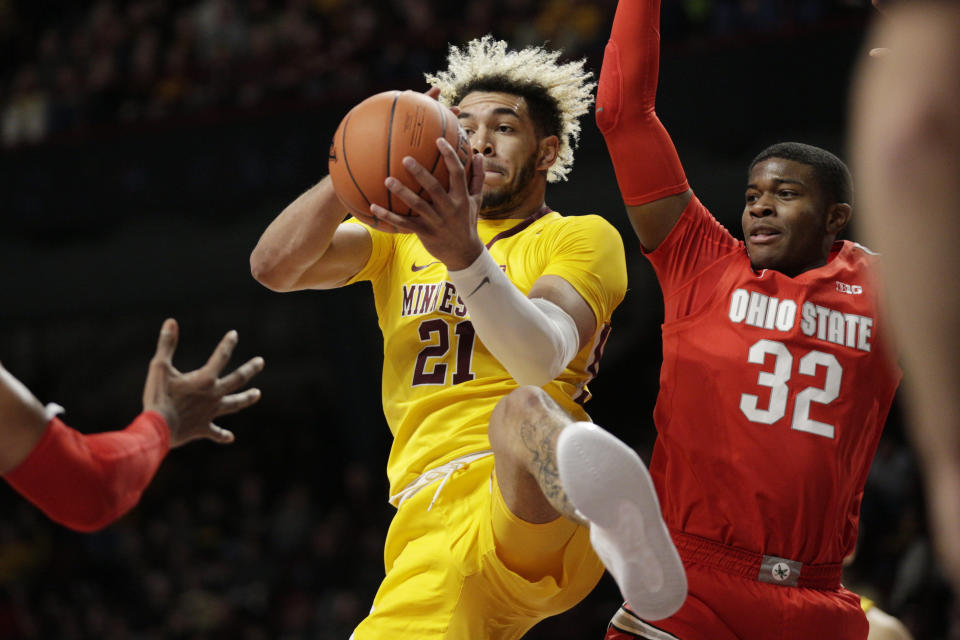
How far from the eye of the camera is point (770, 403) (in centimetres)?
312

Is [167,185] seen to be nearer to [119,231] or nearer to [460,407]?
[119,231]

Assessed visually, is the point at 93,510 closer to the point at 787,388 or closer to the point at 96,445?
the point at 96,445

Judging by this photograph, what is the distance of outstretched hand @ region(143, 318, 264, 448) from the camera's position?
9.66ft

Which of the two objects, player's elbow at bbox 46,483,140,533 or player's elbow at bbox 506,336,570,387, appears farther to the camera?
player's elbow at bbox 506,336,570,387

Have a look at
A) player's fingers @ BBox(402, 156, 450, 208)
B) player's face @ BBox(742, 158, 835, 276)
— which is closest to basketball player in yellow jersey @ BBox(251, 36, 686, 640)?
player's fingers @ BBox(402, 156, 450, 208)

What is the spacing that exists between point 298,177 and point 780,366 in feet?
26.9

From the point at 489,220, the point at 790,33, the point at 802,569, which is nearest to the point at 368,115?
the point at 489,220

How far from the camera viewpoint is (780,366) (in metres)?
3.14

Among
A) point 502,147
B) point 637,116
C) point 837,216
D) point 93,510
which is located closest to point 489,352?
point 502,147

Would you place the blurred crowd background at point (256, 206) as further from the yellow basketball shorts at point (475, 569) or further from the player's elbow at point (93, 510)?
the player's elbow at point (93, 510)

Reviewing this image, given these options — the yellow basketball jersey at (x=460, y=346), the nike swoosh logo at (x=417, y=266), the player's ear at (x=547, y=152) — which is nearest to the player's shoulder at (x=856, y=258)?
the yellow basketball jersey at (x=460, y=346)

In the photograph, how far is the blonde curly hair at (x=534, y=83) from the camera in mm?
3893

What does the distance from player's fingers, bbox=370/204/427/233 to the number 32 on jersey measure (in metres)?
1.02

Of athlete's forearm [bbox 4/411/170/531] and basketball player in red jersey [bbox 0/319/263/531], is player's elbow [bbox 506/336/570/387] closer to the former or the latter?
basketball player in red jersey [bbox 0/319/263/531]
